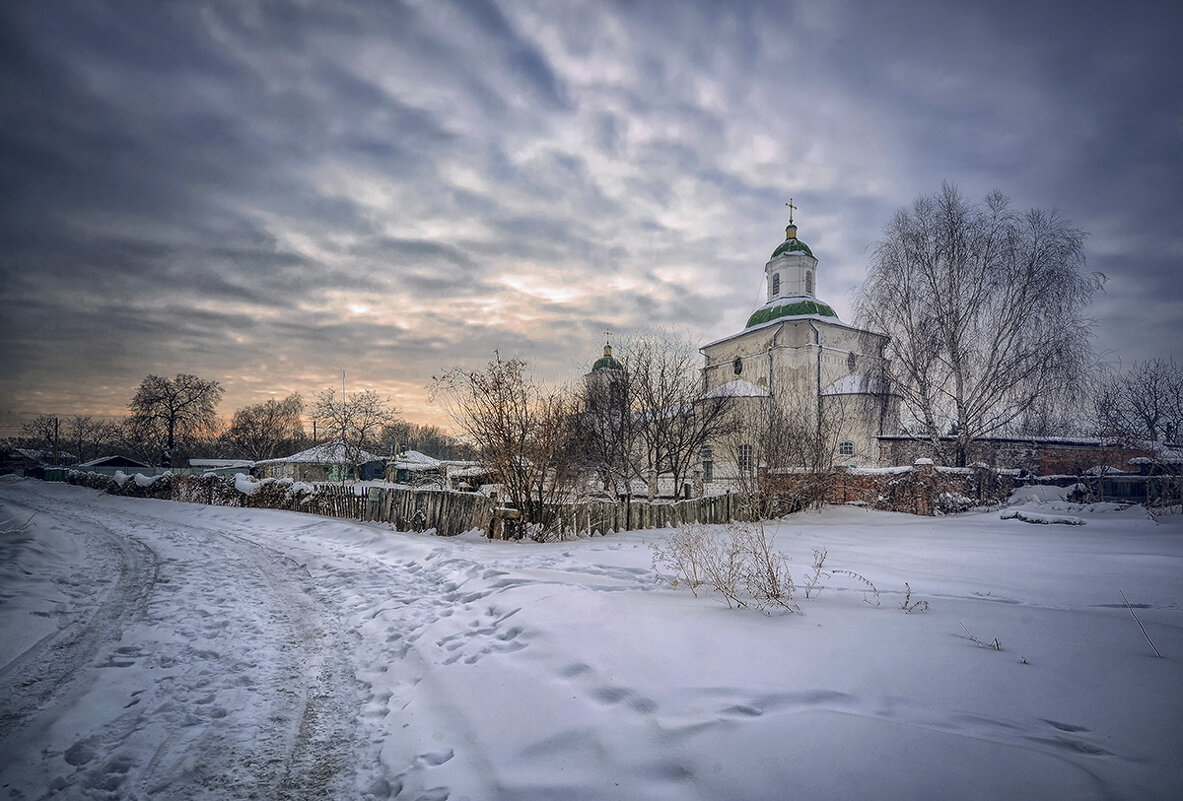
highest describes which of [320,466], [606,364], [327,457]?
[606,364]

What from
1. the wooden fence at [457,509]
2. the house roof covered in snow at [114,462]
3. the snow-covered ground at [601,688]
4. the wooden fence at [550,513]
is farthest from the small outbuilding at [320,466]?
the snow-covered ground at [601,688]

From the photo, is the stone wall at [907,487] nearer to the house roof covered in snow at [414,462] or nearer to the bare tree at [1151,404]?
the bare tree at [1151,404]

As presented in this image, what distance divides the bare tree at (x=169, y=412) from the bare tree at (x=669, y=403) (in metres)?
54.3

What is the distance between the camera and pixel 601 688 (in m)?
3.39

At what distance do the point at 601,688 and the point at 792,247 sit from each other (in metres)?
34.7

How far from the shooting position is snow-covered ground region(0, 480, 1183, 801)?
2408 millimetres

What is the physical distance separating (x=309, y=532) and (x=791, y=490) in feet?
42.8

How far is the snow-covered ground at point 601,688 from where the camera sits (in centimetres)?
241

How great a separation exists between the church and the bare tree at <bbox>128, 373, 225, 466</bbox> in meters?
53.0

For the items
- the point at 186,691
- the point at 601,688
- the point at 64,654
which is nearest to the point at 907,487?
the point at 601,688

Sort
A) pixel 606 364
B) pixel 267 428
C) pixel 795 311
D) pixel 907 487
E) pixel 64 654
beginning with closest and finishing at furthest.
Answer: pixel 64 654 → pixel 907 487 → pixel 606 364 → pixel 795 311 → pixel 267 428

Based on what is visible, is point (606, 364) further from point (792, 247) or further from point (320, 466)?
point (320, 466)

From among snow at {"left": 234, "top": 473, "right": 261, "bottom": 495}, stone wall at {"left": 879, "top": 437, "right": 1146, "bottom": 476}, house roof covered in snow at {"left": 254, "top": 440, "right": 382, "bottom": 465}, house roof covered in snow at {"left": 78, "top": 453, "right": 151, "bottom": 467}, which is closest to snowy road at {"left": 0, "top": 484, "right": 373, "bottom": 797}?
snow at {"left": 234, "top": 473, "right": 261, "bottom": 495}

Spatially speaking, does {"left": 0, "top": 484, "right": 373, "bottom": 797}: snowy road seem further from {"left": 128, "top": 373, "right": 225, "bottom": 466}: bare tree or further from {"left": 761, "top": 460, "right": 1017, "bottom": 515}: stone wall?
{"left": 128, "top": 373, "right": 225, "bottom": 466}: bare tree
